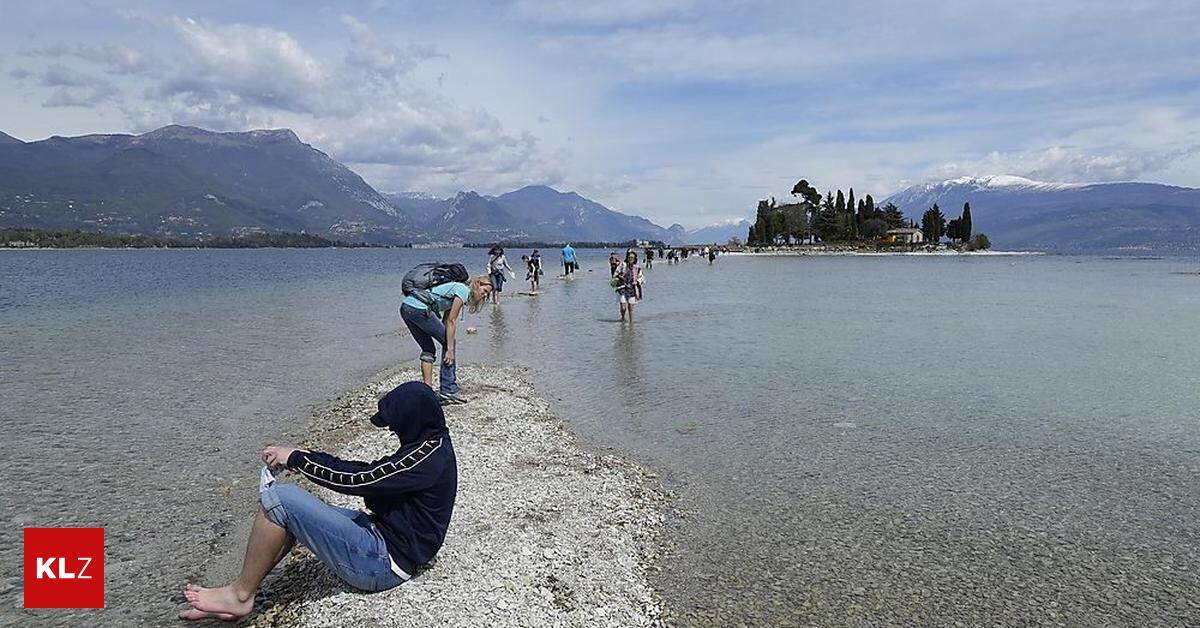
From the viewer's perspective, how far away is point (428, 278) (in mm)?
12031

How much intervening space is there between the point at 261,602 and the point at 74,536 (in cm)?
357

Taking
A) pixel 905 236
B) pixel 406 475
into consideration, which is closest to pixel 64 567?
pixel 406 475

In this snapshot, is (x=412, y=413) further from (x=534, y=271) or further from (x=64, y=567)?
(x=534, y=271)

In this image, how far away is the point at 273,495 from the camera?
5547mm

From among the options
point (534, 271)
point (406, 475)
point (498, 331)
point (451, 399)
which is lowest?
point (451, 399)

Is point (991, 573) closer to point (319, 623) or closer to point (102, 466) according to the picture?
point (319, 623)

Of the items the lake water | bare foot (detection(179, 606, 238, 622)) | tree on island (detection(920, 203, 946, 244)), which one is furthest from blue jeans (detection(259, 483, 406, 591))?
tree on island (detection(920, 203, 946, 244))

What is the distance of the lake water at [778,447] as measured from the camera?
276 inches

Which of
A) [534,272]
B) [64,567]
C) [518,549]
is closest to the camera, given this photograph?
[518,549]

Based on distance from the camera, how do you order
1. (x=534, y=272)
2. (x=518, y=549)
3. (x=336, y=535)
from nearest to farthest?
1. (x=336, y=535)
2. (x=518, y=549)
3. (x=534, y=272)

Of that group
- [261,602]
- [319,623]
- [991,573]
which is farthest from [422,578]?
[991,573]

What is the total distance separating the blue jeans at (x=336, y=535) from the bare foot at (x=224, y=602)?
0.72 m

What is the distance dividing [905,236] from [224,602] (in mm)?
195110

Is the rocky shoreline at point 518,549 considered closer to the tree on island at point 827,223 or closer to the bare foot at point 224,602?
the bare foot at point 224,602
